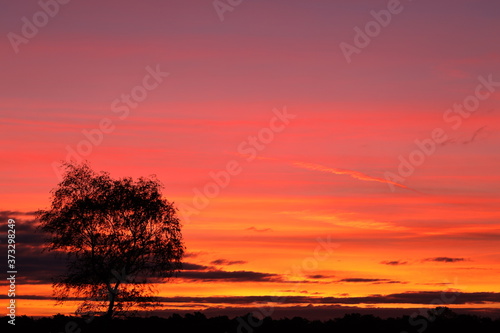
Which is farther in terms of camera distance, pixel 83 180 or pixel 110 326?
pixel 83 180

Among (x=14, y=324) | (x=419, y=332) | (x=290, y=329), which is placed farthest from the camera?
(x=14, y=324)

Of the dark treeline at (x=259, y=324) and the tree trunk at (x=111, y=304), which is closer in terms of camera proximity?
the dark treeline at (x=259, y=324)

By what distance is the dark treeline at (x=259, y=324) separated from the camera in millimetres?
64250

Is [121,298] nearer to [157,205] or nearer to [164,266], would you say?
[164,266]

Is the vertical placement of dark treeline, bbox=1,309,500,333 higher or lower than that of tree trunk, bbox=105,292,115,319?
lower

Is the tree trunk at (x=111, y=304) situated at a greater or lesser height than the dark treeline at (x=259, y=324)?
greater

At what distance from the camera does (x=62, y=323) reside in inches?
2859

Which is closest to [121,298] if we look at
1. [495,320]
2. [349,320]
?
[349,320]

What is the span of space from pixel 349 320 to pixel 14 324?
32.2m

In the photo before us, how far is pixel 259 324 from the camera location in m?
68.4

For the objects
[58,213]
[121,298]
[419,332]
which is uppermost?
[58,213]

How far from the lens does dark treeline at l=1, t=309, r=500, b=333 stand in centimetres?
6425

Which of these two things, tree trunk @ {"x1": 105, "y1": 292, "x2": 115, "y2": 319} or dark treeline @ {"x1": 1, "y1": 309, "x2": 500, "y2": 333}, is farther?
tree trunk @ {"x1": 105, "y1": 292, "x2": 115, "y2": 319}

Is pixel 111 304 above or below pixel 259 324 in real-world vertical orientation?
above
